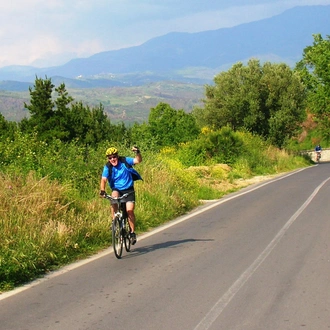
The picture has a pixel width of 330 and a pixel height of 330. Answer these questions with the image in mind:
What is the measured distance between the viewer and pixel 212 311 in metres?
6.36

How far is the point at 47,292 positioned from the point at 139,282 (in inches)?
45.5

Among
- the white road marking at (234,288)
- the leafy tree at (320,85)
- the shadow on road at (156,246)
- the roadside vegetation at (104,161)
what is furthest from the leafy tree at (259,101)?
the white road marking at (234,288)

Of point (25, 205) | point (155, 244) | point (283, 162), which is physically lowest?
point (283, 162)

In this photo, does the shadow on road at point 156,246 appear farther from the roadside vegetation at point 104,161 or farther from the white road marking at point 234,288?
the white road marking at point 234,288

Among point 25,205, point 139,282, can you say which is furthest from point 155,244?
point 139,282

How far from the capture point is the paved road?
6.08 meters

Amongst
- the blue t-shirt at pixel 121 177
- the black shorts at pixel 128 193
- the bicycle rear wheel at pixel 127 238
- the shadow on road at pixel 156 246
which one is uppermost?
the blue t-shirt at pixel 121 177

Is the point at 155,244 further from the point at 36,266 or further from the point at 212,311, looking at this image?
the point at 212,311

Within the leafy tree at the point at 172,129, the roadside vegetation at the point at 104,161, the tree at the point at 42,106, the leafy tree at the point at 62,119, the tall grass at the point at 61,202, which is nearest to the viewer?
the tall grass at the point at 61,202

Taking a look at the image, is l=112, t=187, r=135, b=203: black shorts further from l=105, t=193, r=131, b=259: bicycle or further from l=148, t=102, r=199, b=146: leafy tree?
l=148, t=102, r=199, b=146: leafy tree

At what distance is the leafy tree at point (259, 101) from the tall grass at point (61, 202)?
78.7ft

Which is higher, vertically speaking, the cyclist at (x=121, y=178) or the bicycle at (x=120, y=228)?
the cyclist at (x=121, y=178)

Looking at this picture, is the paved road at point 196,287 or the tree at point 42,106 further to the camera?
the tree at point 42,106

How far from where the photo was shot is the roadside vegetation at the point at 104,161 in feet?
32.2
